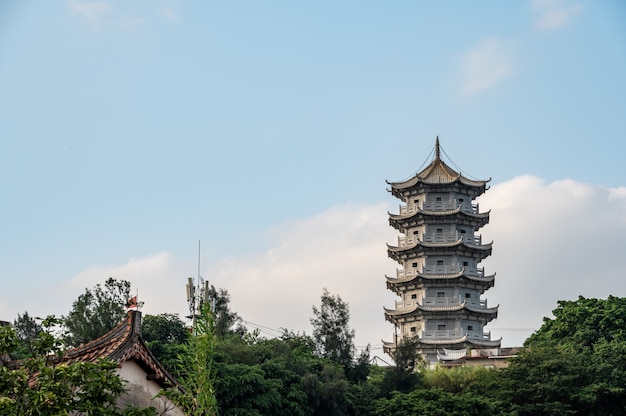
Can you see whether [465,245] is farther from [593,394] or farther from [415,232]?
[593,394]

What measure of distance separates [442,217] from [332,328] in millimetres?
20276

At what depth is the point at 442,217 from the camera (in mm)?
59812

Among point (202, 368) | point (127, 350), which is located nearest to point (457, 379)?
point (127, 350)

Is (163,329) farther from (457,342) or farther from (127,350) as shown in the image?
(457,342)

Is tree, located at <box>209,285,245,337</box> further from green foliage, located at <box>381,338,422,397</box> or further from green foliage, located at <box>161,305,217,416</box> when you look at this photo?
green foliage, located at <box>161,305,217,416</box>

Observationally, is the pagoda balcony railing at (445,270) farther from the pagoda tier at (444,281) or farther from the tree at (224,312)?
the tree at (224,312)

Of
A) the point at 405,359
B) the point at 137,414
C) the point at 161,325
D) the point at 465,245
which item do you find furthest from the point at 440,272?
the point at 137,414

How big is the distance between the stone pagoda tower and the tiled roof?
38.7 m

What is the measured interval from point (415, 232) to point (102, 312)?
30.6 metres

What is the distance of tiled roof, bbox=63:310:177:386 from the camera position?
17703 mm

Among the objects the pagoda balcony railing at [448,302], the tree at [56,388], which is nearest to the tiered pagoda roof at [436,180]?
the pagoda balcony railing at [448,302]

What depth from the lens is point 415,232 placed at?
200 feet

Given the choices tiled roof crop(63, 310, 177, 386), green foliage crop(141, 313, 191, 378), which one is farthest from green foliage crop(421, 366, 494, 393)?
tiled roof crop(63, 310, 177, 386)

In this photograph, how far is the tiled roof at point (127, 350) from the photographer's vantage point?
17.7 metres
